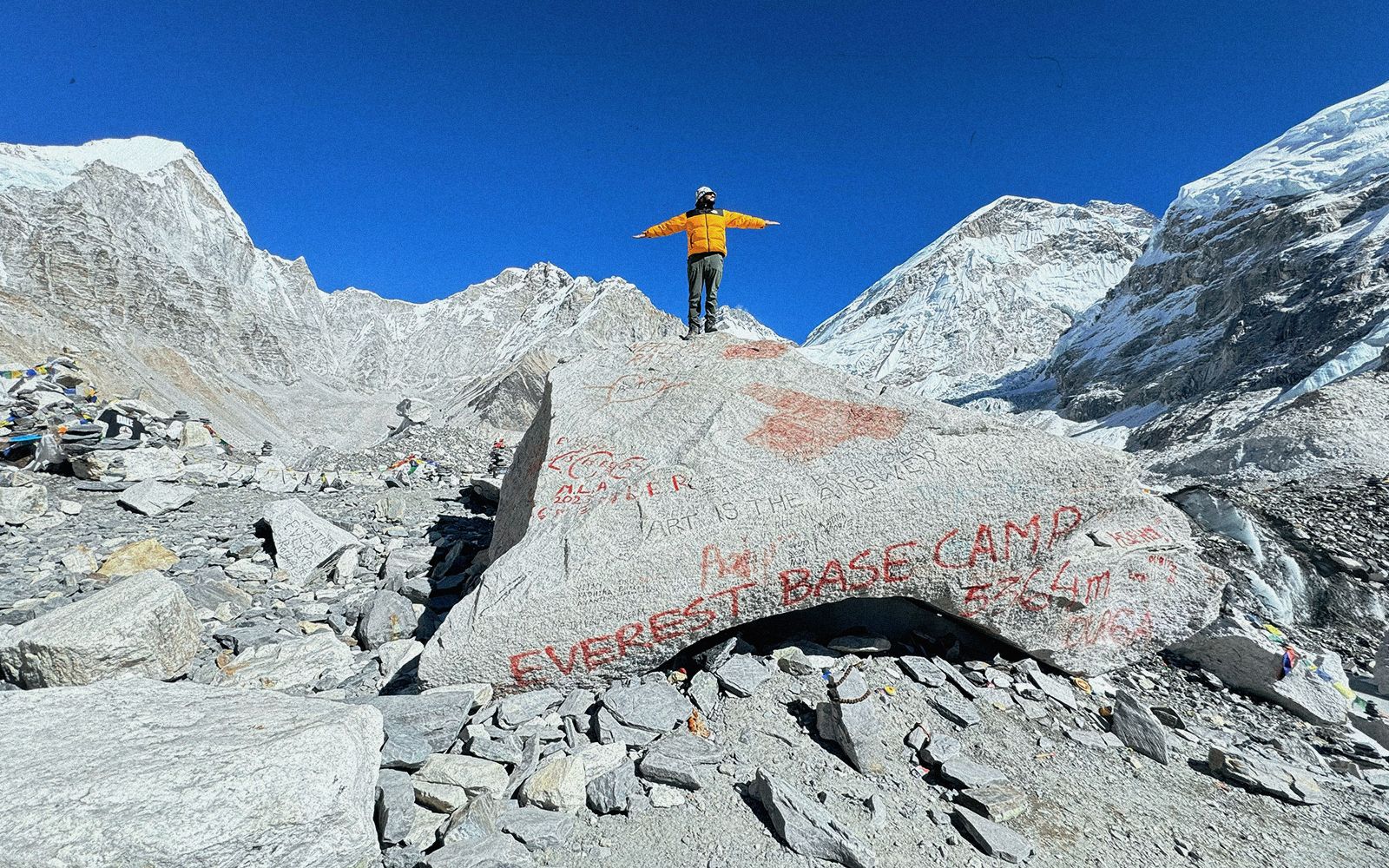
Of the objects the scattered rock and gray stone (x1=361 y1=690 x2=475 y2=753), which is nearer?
gray stone (x1=361 y1=690 x2=475 y2=753)

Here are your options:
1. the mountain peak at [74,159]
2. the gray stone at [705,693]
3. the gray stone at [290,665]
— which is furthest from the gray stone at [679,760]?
the mountain peak at [74,159]

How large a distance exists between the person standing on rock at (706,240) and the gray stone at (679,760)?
4.88m

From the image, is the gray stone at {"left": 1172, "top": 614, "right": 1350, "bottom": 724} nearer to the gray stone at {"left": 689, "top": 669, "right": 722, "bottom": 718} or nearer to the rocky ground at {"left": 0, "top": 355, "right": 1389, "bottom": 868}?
the rocky ground at {"left": 0, "top": 355, "right": 1389, "bottom": 868}

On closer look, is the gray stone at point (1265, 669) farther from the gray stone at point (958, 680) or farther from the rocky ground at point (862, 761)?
the gray stone at point (958, 680)

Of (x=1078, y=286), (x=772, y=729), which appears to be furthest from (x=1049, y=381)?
(x=772, y=729)

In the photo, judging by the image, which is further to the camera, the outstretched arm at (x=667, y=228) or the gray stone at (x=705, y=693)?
the outstretched arm at (x=667, y=228)

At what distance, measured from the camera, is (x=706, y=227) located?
707cm

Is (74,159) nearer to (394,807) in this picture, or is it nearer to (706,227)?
(706,227)

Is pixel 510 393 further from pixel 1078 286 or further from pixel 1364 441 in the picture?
pixel 1078 286

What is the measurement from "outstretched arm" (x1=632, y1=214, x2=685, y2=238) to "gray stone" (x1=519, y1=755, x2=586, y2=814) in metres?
6.16

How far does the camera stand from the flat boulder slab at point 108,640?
347cm

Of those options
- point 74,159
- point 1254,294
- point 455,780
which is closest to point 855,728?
point 455,780

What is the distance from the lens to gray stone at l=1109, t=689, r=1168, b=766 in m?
3.59

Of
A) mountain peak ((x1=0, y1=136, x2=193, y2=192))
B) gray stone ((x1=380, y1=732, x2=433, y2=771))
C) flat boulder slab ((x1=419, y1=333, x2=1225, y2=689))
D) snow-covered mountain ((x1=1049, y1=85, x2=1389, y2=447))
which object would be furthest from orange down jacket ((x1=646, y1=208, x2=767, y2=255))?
mountain peak ((x1=0, y1=136, x2=193, y2=192))
